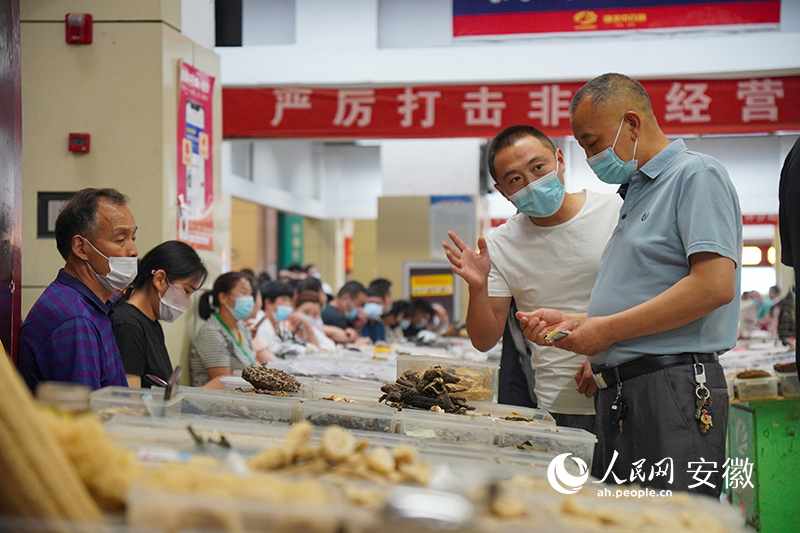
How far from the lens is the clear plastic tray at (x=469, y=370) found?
2.53 m

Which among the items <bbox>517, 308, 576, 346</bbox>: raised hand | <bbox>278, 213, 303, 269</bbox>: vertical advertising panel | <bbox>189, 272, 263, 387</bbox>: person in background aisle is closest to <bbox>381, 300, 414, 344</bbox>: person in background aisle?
<bbox>189, 272, 263, 387</bbox>: person in background aisle

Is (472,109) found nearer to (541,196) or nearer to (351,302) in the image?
(351,302)

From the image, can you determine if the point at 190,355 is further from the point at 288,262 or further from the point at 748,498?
the point at 288,262

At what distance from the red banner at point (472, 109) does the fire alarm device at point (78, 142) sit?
3493 mm

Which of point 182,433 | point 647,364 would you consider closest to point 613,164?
point 647,364

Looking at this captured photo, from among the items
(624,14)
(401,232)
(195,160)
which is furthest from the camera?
(401,232)

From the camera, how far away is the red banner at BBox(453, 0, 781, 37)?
722 centimetres

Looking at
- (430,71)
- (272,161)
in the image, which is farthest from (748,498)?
(272,161)

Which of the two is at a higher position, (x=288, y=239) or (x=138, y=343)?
(x=288, y=239)

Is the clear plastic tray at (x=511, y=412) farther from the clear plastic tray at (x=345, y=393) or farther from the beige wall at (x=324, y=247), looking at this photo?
the beige wall at (x=324, y=247)

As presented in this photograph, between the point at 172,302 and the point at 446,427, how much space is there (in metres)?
1.91

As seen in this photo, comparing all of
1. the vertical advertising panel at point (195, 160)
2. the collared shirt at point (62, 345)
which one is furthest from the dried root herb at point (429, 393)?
the vertical advertising panel at point (195, 160)

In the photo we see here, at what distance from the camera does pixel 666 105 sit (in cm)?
661

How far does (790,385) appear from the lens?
159 inches
